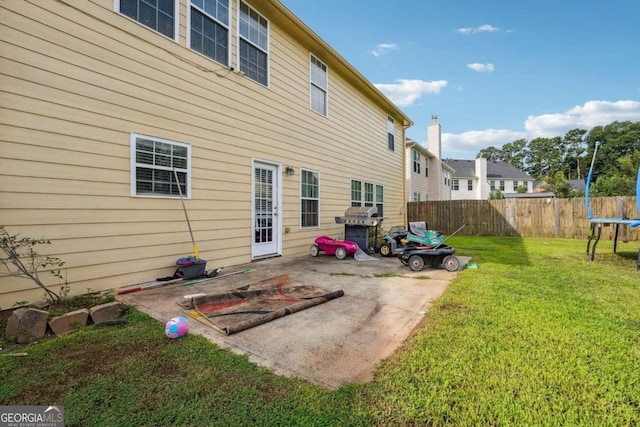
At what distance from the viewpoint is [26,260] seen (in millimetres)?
3320

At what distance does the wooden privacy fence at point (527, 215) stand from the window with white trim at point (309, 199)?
9290 mm

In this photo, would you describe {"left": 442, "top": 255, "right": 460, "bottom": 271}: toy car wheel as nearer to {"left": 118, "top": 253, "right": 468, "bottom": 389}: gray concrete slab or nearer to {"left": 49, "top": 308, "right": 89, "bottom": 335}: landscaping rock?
{"left": 118, "top": 253, "right": 468, "bottom": 389}: gray concrete slab

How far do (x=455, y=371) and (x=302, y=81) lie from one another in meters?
7.31

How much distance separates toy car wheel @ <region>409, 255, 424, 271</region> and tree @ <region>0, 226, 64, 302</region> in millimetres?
5246

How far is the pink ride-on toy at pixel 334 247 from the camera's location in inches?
275

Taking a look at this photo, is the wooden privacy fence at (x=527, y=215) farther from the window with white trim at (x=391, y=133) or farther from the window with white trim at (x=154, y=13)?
the window with white trim at (x=154, y=13)

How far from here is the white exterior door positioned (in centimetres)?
632

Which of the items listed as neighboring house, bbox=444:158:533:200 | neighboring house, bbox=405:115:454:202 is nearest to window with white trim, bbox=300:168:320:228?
neighboring house, bbox=405:115:454:202

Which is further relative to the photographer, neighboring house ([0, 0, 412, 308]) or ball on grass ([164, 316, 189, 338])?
neighboring house ([0, 0, 412, 308])

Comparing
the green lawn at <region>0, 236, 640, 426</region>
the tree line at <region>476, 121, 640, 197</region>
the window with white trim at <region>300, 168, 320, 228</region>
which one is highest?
the tree line at <region>476, 121, 640, 197</region>

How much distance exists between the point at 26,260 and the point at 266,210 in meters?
3.94

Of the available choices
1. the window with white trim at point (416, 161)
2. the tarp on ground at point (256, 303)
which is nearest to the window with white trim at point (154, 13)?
the tarp on ground at point (256, 303)

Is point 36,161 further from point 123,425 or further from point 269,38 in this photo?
point 269,38

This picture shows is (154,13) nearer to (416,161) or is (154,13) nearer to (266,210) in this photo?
(266,210)
